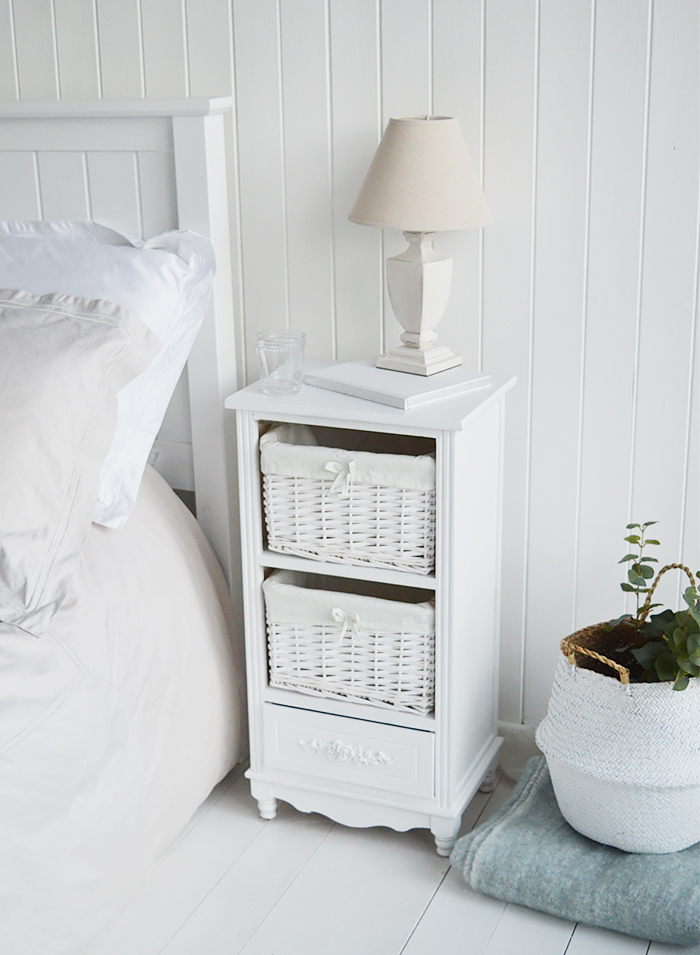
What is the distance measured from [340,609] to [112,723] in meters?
0.41

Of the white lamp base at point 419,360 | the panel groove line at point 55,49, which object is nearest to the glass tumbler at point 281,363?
the white lamp base at point 419,360

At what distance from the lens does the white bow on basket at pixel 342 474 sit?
1.66m

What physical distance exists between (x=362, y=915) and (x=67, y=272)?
1.14 meters

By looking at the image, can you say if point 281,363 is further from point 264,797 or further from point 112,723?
point 264,797

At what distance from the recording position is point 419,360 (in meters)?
1.74

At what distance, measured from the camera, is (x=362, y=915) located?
1.65 metres

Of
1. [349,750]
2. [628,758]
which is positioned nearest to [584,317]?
[628,758]

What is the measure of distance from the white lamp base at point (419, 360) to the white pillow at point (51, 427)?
1.41ft

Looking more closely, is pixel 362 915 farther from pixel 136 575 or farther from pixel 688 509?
pixel 688 509

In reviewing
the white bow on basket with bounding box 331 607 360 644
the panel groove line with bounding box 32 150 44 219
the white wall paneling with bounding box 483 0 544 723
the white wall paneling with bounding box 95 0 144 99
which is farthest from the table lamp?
the panel groove line with bounding box 32 150 44 219

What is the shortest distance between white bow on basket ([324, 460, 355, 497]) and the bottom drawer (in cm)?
42

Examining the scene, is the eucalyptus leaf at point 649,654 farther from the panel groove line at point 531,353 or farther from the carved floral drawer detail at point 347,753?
the carved floral drawer detail at point 347,753

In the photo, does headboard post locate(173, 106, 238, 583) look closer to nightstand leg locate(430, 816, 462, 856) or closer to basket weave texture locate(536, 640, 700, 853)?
nightstand leg locate(430, 816, 462, 856)

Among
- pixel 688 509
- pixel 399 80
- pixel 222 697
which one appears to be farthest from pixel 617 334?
pixel 222 697
